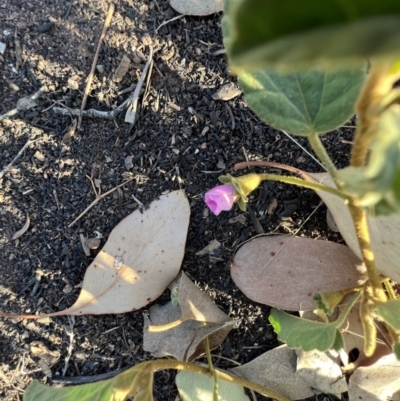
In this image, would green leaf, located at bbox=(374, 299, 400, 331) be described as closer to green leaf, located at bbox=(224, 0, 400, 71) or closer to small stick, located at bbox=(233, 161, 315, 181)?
small stick, located at bbox=(233, 161, 315, 181)

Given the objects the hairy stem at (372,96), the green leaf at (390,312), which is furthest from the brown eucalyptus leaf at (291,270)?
the hairy stem at (372,96)

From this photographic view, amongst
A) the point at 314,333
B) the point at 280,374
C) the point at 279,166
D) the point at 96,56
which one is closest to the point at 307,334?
the point at 314,333

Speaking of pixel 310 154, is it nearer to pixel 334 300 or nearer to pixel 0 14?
pixel 334 300

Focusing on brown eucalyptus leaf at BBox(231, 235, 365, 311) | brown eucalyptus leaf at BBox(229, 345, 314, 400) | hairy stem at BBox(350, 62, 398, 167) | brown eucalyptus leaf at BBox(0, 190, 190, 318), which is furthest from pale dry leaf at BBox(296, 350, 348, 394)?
hairy stem at BBox(350, 62, 398, 167)

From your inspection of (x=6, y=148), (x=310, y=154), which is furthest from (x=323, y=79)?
(x=6, y=148)

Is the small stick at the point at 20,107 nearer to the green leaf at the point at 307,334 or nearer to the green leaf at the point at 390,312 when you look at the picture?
the green leaf at the point at 307,334

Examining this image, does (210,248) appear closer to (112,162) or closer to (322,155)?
(112,162)
